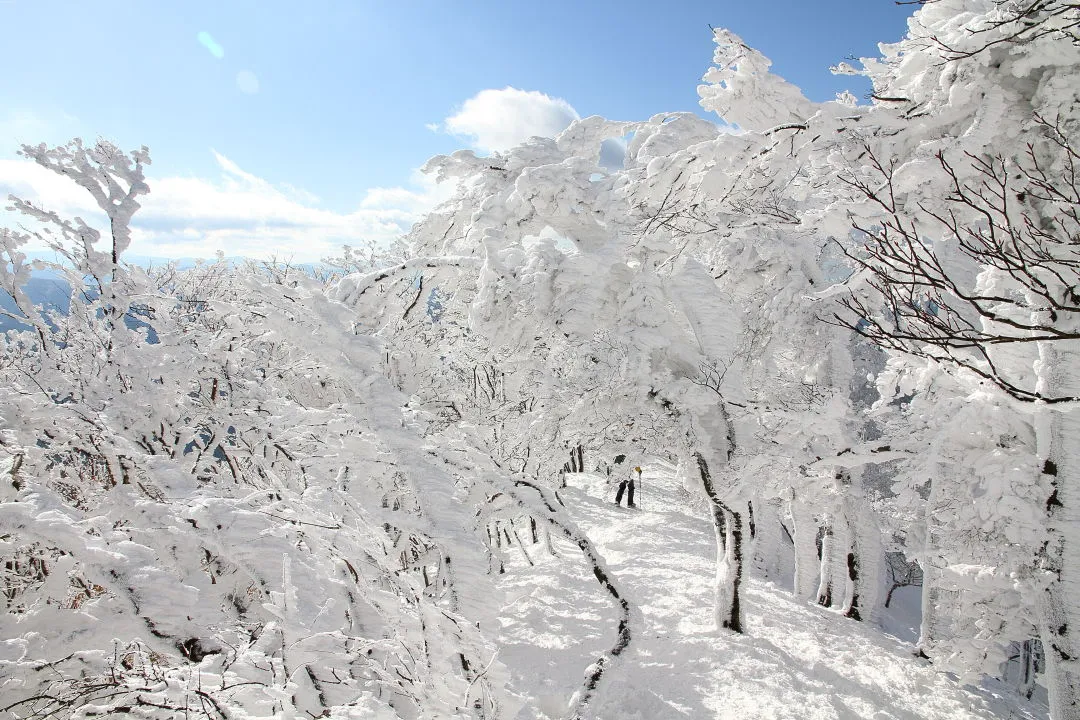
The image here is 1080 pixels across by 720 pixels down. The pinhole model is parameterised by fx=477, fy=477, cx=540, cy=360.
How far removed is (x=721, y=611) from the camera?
7793 millimetres

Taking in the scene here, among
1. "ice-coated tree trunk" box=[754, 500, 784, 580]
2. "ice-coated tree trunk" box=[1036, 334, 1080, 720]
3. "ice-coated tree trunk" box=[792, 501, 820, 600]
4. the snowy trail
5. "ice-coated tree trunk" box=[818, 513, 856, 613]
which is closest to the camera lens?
"ice-coated tree trunk" box=[1036, 334, 1080, 720]

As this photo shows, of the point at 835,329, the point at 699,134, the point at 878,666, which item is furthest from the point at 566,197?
the point at 878,666

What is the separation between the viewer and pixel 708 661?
22.7ft

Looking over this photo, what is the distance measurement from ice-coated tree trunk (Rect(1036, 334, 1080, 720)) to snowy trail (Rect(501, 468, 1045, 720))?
5.94 feet

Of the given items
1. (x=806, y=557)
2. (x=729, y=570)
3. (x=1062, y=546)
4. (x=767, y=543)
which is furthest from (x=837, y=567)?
(x=767, y=543)

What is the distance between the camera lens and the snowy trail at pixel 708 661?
20.1ft

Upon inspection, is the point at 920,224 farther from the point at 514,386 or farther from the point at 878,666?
the point at 878,666

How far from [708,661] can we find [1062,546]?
4.33 m

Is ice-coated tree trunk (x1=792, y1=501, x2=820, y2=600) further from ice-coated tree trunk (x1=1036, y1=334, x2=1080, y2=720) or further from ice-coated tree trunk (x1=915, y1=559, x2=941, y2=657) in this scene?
ice-coated tree trunk (x1=1036, y1=334, x2=1080, y2=720)

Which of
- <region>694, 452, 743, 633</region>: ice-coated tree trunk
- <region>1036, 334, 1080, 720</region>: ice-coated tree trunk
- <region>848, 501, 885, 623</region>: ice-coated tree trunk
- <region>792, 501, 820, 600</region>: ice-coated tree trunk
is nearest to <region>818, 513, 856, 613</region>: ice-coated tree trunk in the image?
<region>848, 501, 885, 623</region>: ice-coated tree trunk

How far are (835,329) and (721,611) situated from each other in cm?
554

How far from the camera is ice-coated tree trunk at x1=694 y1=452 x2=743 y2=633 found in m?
7.59

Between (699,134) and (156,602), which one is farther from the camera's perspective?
(699,134)

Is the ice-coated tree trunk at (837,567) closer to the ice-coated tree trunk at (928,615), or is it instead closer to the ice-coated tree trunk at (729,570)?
the ice-coated tree trunk at (928,615)
